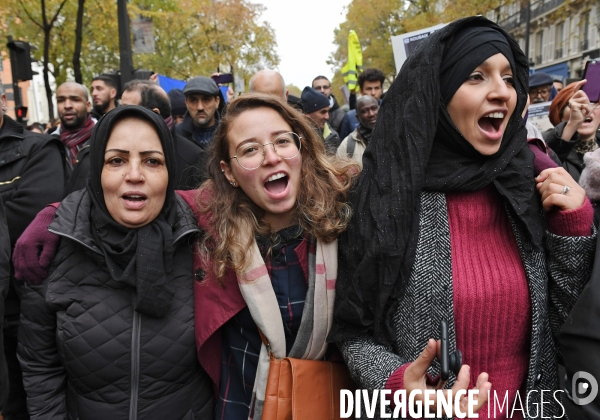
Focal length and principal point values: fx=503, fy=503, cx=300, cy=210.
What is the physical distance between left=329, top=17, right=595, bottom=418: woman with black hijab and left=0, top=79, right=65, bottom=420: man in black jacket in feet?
7.81

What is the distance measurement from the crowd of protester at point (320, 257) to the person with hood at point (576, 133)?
5.47 feet

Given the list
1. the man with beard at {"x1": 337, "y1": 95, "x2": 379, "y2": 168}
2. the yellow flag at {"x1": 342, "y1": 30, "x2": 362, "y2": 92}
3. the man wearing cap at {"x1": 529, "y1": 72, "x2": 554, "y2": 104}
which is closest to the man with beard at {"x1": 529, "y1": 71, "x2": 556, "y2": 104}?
the man wearing cap at {"x1": 529, "y1": 72, "x2": 554, "y2": 104}

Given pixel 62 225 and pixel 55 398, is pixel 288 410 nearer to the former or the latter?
pixel 55 398

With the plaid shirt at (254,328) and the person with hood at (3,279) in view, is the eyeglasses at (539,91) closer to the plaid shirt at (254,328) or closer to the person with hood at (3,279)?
the plaid shirt at (254,328)

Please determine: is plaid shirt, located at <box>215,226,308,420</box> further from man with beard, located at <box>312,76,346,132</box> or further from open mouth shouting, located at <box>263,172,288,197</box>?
man with beard, located at <box>312,76,346,132</box>

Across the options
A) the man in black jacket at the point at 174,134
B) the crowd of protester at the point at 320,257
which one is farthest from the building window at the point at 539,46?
the crowd of protester at the point at 320,257

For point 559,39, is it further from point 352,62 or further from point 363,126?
point 363,126

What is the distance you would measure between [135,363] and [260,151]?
104 centimetres

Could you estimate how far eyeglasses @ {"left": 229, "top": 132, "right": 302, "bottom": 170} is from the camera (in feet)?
7.02

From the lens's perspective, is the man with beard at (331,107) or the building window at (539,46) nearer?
the man with beard at (331,107)

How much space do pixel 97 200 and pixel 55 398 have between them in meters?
0.90

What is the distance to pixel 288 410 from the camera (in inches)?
80.4

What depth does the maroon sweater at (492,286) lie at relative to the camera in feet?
5.95

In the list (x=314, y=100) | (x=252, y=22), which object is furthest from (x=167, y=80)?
(x=252, y=22)
